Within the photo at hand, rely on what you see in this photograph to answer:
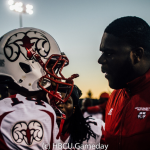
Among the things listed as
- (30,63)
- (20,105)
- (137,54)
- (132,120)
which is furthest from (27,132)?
(137,54)

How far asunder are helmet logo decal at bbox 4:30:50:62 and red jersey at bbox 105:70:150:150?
1155 mm

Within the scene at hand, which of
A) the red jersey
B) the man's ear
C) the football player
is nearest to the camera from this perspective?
the red jersey

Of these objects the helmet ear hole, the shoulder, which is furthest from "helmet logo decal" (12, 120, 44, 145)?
the helmet ear hole

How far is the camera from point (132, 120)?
1.31 metres

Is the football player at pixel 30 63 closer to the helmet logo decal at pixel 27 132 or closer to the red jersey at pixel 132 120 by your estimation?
the helmet logo decal at pixel 27 132

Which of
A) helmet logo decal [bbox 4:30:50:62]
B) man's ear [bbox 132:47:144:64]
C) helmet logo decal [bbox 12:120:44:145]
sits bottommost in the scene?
helmet logo decal [bbox 12:120:44:145]

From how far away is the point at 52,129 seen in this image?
1444 millimetres

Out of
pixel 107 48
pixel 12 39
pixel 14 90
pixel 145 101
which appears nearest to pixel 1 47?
pixel 12 39

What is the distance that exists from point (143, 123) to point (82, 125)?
4.25ft

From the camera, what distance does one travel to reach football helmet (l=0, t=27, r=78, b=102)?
203cm

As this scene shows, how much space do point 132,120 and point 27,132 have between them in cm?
→ 84

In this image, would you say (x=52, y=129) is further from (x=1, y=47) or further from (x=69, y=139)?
(x=1, y=47)

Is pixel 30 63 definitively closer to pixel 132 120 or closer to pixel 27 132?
pixel 27 132

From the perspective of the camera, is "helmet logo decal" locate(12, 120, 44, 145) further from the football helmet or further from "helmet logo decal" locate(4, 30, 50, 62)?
"helmet logo decal" locate(4, 30, 50, 62)
